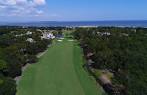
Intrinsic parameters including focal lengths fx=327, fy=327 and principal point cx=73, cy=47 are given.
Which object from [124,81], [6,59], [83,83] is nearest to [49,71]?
[6,59]

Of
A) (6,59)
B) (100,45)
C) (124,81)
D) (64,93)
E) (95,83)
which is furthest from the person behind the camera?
(100,45)

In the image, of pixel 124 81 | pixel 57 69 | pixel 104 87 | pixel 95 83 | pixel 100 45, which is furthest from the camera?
pixel 100 45

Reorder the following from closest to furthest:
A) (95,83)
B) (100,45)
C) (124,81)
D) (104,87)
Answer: (124,81), (104,87), (95,83), (100,45)

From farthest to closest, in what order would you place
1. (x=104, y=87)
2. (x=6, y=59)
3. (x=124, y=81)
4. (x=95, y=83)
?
(x=6, y=59) → (x=95, y=83) → (x=104, y=87) → (x=124, y=81)

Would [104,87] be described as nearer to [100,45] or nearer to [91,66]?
[91,66]

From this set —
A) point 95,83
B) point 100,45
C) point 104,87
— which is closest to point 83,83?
point 95,83

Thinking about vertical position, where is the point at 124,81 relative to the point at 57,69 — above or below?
above

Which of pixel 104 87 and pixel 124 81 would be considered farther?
pixel 104 87

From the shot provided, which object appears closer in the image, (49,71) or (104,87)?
(104,87)

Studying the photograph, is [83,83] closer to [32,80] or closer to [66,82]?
[66,82]
